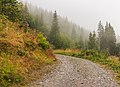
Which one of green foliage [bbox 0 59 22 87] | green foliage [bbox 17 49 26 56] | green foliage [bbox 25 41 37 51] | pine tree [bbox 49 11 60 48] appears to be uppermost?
pine tree [bbox 49 11 60 48]

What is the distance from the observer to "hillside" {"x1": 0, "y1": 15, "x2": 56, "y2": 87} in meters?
13.8

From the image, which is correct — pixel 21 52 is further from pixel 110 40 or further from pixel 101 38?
pixel 101 38

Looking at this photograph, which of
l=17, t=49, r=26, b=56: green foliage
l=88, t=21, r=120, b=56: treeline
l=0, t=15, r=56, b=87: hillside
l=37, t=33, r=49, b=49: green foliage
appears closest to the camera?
l=0, t=15, r=56, b=87: hillside

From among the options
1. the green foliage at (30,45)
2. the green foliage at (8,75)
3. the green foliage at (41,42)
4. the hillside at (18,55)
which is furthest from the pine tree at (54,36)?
the green foliage at (8,75)

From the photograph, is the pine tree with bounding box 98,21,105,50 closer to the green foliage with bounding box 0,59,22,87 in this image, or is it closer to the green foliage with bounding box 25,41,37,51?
the green foliage with bounding box 25,41,37,51

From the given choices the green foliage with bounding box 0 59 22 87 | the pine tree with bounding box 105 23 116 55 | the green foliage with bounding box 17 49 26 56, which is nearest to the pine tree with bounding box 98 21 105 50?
the pine tree with bounding box 105 23 116 55

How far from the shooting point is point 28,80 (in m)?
14.6

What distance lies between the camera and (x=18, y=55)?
1698 centimetres

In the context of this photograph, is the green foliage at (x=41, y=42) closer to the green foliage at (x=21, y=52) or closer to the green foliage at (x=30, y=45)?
the green foliage at (x=30, y=45)

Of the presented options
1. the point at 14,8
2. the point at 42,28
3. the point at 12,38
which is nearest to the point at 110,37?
the point at 42,28

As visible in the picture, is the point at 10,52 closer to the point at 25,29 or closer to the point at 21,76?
the point at 21,76

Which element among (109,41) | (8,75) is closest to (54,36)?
(109,41)

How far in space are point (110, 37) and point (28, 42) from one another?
2737 inches

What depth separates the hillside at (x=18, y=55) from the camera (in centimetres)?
1383
